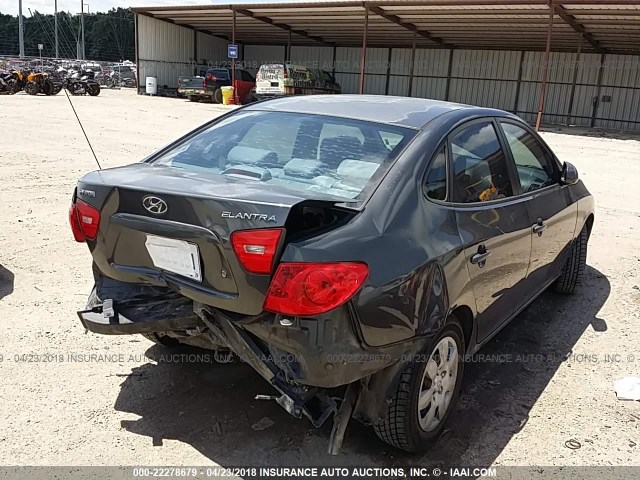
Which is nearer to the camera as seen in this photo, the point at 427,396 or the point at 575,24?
the point at 427,396

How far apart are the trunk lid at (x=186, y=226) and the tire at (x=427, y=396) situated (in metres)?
0.80

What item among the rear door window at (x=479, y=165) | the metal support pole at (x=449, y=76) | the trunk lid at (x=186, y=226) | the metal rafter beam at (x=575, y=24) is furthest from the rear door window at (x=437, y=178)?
the metal support pole at (x=449, y=76)

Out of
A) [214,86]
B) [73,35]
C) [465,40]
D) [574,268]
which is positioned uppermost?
[73,35]

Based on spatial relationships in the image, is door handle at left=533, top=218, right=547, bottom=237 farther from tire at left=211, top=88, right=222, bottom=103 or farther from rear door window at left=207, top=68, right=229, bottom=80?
rear door window at left=207, top=68, right=229, bottom=80

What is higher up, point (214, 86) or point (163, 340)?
point (214, 86)

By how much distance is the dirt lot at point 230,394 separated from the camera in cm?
281

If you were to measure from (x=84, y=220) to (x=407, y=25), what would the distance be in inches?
997

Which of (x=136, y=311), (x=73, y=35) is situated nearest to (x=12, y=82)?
(x=136, y=311)

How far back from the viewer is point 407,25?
25750mm

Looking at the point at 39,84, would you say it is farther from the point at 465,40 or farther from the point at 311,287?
the point at 311,287

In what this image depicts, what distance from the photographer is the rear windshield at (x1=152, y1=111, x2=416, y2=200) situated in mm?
2852

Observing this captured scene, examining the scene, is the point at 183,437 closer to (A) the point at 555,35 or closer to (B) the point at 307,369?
(B) the point at 307,369

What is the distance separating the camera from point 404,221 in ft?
8.42

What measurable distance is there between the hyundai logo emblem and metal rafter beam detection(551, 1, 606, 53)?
63.4ft
